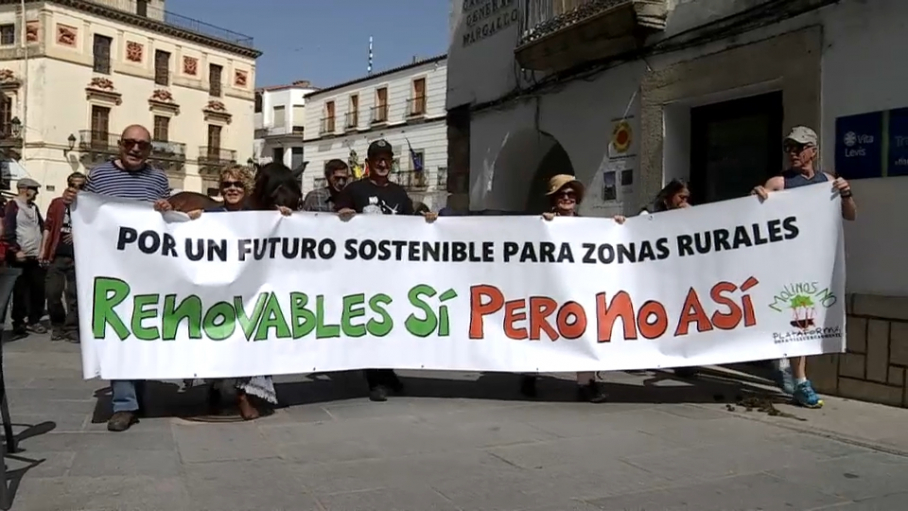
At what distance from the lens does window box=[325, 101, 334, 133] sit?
49656mm

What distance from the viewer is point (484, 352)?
5.78 meters

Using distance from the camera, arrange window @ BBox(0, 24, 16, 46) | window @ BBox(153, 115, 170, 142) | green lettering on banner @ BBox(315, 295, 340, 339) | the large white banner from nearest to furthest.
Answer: the large white banner < green lettering on banner @ BBox(315, 295, 340, 339) < window @ BBox(0, 24, 16, 46) < window @ BBox(153, 115, 170, 142)

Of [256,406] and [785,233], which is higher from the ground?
[785,233]

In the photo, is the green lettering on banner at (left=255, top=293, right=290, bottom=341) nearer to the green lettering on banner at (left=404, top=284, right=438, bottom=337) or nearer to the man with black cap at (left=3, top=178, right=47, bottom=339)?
the green lettering on banner at (left=404, top=284, right=438, bottom=337)

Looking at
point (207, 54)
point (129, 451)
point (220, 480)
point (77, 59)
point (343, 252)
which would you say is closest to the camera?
point (220, 480)

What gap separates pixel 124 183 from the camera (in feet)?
17.4

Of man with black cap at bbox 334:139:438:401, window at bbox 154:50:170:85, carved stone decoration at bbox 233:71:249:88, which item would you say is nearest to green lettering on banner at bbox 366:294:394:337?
man with black cap at bbox 334:139:438:401

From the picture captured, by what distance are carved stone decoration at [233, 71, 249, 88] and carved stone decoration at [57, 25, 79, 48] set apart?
10.9 m

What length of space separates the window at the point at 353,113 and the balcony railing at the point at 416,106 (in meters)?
5.15

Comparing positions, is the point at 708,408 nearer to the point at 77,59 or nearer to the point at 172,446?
the point at 172,446

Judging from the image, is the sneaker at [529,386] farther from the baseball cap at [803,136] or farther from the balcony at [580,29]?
the balcony at [580,29]

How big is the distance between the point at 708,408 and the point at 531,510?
2.54 meters

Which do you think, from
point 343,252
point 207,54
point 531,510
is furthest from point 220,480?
point 207,54

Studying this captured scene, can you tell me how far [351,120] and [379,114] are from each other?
8.99 feet
